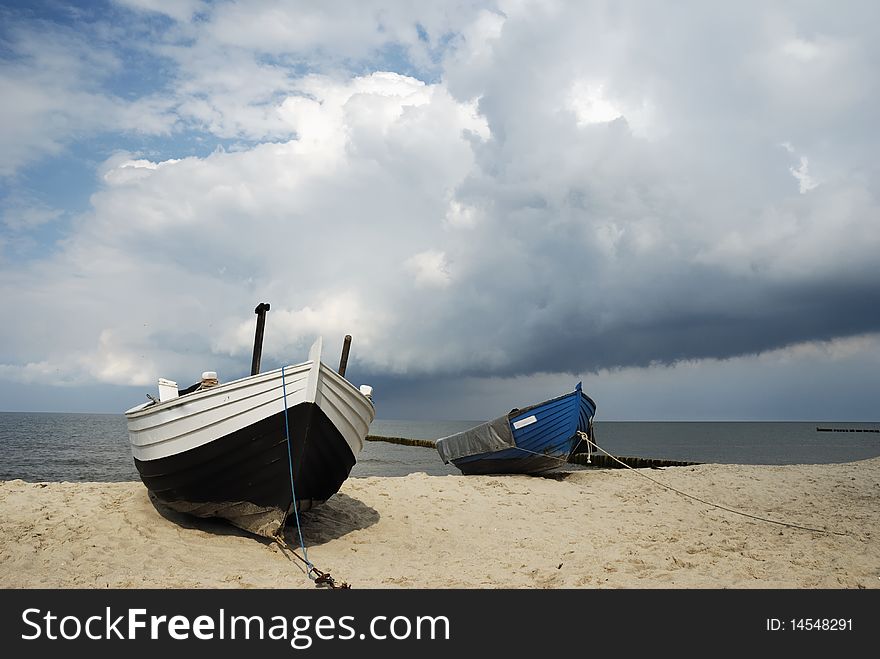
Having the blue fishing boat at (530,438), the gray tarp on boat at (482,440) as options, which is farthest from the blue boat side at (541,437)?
the gray tarp on boat at (482,440)

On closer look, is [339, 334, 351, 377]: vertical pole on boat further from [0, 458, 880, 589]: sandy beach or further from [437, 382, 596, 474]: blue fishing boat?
[437, 382, 596, 474]: blue fishing boat

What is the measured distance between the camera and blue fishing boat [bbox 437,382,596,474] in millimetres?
15930

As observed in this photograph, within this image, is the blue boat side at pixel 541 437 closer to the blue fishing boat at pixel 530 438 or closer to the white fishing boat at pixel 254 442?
the blue fishing boat at pixel 530 438

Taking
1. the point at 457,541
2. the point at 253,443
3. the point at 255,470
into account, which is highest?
the point at 253,443

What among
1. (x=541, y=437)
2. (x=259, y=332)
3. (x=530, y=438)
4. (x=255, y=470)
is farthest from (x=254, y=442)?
(x=541, y=437)

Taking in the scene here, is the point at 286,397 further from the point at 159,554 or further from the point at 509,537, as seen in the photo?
the point at 509,537

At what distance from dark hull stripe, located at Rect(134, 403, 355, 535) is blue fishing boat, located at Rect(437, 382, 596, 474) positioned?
28.0ft

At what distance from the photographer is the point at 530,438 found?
15945 mm

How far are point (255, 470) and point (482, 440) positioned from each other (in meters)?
10.0

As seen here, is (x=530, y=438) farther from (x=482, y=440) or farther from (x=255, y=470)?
(x=255, y=470)

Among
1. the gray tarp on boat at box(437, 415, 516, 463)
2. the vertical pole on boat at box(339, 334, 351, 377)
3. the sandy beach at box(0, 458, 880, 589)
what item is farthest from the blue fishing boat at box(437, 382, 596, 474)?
the vertical pole on boat at box(339, 334, 351, 377)

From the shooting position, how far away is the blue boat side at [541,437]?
52.2 ft

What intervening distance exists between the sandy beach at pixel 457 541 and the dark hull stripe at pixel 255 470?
0.46m
